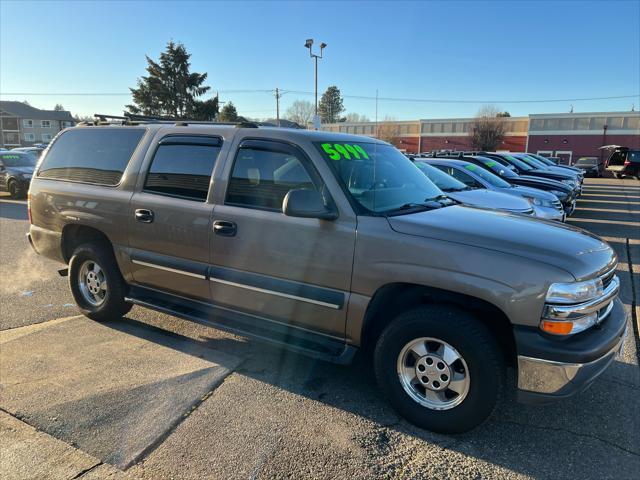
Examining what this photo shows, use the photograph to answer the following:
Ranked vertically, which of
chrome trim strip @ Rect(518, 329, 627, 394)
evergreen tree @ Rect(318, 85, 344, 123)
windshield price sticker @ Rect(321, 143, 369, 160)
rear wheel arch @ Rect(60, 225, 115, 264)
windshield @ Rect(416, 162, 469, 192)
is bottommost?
chrome trim strip @ Rect(518, 329, 627, 394)

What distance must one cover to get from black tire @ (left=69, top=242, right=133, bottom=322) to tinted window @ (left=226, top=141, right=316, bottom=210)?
1746mm

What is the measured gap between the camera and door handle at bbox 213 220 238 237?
356 centimetres

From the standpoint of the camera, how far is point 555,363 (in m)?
2.55

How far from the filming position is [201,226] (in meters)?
3.75

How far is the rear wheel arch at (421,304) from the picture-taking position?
9.37 feet

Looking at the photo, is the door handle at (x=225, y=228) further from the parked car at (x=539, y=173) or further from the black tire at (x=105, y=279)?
the parked car at (x=539, y=173)

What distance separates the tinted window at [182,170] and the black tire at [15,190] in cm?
1533

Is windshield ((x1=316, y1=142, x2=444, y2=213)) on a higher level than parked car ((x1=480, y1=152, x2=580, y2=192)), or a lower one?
higher

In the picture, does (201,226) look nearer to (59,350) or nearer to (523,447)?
(59,350)

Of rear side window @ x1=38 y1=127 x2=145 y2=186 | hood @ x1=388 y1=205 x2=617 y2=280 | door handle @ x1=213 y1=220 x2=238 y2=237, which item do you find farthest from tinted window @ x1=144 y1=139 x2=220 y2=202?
hood @ x1=388 y1=205 x2=617 y2=280

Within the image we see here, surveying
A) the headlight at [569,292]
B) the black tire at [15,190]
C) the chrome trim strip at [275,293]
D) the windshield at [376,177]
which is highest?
the windshield at [376,177]

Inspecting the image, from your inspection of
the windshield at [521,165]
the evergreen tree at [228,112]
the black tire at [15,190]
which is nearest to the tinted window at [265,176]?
the windshield at [521,165]

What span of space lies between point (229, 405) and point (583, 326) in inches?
94.2

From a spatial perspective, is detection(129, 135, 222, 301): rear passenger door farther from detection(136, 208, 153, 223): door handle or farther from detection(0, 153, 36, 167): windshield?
detection(0, 153, 36, 167): windshield
